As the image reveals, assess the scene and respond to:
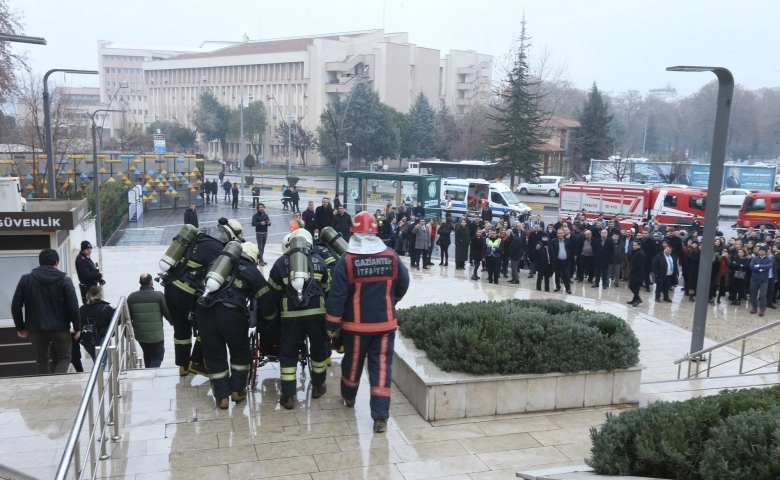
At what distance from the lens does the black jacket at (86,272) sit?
410 inches

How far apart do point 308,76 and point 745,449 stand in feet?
282

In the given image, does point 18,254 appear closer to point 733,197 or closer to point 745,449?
point 745,449

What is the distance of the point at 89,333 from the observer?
852cm

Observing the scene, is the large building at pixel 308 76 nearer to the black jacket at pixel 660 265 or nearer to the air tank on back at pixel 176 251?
the black jacket at pixel 660 265

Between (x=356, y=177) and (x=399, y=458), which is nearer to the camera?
(x=399, y=458)

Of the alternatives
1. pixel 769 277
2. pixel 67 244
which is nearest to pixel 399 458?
pixel 67 244

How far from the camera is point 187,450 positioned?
17.9ft

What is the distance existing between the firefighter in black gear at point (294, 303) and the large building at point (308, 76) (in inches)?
2767

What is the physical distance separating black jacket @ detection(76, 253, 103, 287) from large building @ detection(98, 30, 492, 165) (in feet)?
218

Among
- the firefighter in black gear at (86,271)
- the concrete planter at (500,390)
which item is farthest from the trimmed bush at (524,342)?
the firefighter in black gear at (86,271)

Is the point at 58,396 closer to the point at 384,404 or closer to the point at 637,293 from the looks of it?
the point at 384,404

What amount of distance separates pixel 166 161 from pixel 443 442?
3532 centimetres

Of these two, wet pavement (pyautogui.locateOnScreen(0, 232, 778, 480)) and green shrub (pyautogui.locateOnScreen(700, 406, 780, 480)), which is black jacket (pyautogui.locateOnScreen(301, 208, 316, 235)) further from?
green shrub (pyautogui.locateOnScreen(700, 406, 780, 480))

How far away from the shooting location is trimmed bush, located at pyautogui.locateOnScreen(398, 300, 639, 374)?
6348mm
